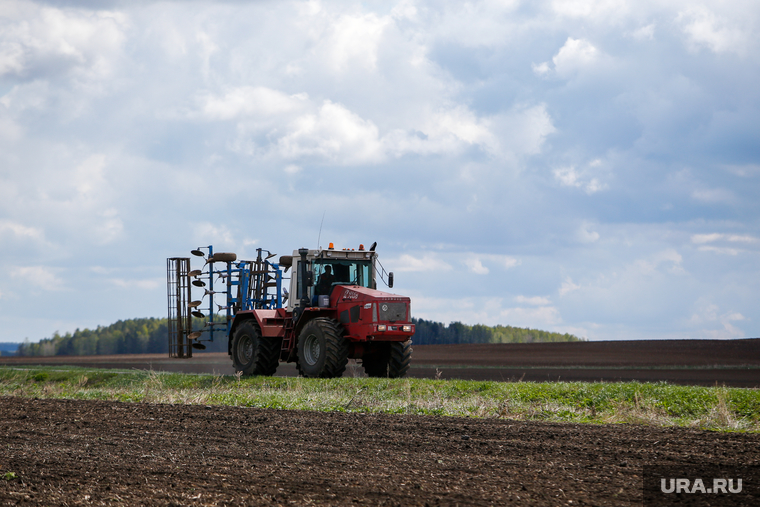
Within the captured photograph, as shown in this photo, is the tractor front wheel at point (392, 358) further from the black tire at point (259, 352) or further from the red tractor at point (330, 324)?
the black tire at point (259, 352)

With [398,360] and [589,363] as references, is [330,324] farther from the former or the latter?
[589,363]

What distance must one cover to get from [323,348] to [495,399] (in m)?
5.84

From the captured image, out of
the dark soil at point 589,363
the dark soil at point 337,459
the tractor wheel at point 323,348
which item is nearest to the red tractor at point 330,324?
the tractor wheel at point 323,348

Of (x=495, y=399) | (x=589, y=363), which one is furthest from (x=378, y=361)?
(x=589, y=363)

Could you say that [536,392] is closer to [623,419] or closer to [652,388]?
[652,388]

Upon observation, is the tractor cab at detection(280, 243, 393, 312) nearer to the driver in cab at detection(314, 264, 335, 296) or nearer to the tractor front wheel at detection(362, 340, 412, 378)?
the driver in cab at detection(314, 264, 335, 296)

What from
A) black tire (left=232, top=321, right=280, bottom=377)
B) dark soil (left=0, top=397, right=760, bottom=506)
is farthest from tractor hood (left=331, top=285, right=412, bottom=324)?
dark soil (left=0, top=397, right=760, bottom=506)

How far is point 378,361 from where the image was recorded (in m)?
21.3

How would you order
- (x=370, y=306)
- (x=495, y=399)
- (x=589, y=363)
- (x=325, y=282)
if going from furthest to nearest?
(x=589, y=363)
(x=325, y=282)
(x=370, y=306)
(x=495, y=399)

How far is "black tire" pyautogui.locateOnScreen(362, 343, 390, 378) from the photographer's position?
20.9 meters

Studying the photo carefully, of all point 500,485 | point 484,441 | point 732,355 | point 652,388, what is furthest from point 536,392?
point 732,355

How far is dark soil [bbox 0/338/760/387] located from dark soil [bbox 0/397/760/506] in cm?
1214

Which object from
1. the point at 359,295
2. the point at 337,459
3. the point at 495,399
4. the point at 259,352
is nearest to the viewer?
the point at 337,459

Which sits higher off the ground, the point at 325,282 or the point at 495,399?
the point at 325,282
